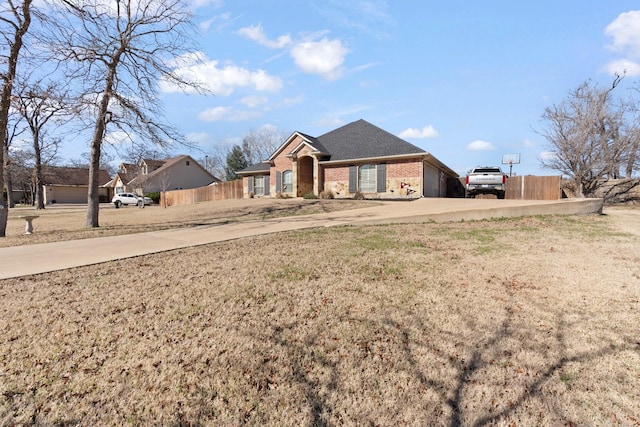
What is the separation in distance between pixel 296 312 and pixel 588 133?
26.3 metres

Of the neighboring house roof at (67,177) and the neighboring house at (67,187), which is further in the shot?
the neighboring house at (67,187)

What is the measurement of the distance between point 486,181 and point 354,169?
786 centimetres

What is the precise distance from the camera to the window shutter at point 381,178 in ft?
66.4

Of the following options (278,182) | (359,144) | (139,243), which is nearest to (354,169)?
(359,144)

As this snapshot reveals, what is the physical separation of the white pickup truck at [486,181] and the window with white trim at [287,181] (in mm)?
12039

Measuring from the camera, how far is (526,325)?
3.77 metres

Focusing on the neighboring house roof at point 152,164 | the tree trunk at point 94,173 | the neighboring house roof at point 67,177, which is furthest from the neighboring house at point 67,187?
the tree trunk at point 94,173

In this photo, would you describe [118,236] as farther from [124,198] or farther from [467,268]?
[124,198]

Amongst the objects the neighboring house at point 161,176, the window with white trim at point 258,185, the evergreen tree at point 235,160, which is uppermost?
the evergreen tree at point 235,160

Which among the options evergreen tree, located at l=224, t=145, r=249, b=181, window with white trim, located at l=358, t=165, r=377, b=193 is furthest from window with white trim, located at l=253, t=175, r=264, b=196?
evergreen tree, located at l=224, t=145, r=249, b=181

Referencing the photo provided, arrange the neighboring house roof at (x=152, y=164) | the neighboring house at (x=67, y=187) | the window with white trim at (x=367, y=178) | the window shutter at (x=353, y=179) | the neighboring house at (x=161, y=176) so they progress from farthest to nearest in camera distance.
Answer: the neighboring house at (x=67, y=187)
the neighboring house roof at (x=152, y=164)
the neighboring house at (x=161, y=176)
the window shutter at (x=353, y=179)
the window with white trim at (x=367, y=178)

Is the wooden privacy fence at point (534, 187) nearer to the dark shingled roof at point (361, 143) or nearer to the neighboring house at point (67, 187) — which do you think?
the dark shingled roof at point (361, 143)

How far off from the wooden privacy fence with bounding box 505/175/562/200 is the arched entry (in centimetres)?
1366

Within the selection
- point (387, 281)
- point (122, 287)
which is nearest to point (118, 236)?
point (122, 287)
